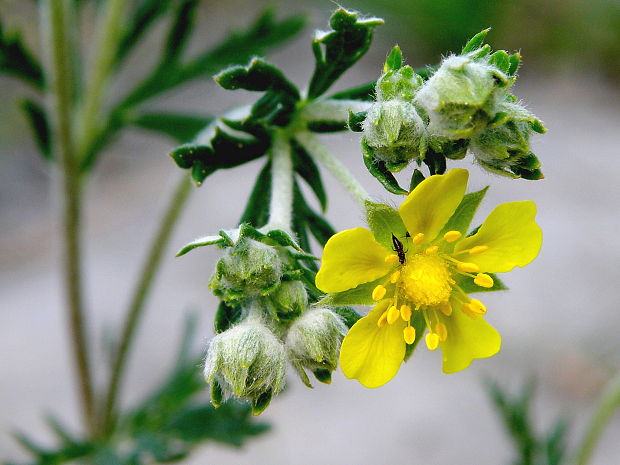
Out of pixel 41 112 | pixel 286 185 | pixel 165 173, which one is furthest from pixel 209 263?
pixel 286 185

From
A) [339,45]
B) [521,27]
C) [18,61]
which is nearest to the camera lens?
[339,45]

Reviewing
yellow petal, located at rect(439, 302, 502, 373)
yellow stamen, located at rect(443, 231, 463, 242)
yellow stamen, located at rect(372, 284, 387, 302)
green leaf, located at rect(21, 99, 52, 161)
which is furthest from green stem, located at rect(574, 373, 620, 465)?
green leaf, located at rect(21, 99, 52, 161)

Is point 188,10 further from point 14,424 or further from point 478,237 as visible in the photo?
point 14,424

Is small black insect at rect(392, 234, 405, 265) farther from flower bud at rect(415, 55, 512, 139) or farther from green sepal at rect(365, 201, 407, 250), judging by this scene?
flower bud at rect(415, 55, 512, 139)

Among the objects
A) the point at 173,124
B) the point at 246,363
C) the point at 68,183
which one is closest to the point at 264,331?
the point at 246,363

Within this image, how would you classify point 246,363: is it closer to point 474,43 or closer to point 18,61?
point 474,43

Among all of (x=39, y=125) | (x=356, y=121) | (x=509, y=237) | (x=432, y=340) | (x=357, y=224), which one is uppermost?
(x=356, y=121)

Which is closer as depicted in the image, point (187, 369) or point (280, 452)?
point (187, 369)

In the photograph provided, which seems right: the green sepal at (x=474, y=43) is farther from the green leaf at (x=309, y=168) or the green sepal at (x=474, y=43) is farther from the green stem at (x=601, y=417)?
the green stem at (x=601, y=417)
